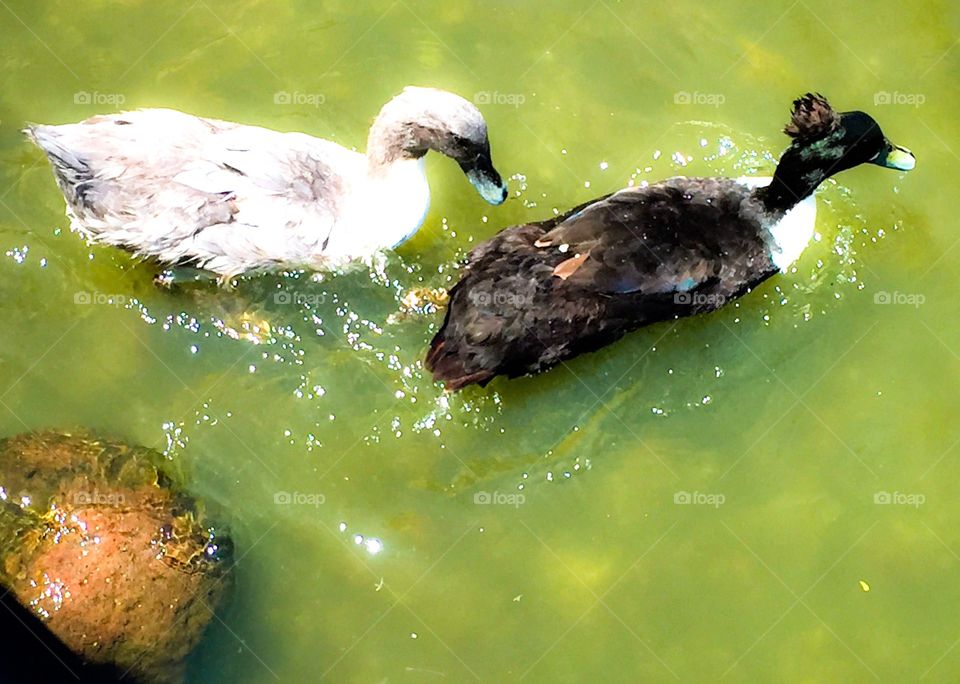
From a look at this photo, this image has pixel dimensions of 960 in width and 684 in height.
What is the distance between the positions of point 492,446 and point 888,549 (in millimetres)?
2034

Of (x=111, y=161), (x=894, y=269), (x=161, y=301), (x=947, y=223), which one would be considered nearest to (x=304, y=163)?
(x=111, y=161)

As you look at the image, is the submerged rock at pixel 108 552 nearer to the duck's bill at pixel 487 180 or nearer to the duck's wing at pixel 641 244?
the duck's bill at pixel 487 180

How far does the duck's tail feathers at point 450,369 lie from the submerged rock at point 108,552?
1323 mm

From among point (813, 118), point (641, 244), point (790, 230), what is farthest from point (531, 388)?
point (813, 118)

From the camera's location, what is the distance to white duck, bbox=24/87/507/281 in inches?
161

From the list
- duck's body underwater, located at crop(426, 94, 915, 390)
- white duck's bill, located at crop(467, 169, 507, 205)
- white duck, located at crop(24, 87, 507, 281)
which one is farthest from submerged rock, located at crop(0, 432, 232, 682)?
white duck's bill, located at crop(467, 169, 507, 205)

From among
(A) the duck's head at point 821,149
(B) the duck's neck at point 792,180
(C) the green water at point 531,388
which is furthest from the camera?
(C) the green water at point 531,388

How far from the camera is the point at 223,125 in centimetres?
436

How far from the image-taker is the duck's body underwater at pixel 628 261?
13.7ft

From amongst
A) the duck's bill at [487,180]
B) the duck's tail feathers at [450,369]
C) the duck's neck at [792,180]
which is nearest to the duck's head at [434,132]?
the duck's bill at [487,180]

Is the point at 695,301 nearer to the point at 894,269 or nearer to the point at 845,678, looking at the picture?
the point at 894,269

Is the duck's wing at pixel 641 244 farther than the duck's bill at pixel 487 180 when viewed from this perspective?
No

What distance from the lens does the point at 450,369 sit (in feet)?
14.1

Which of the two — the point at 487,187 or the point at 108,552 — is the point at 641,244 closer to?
the point at 487,187
